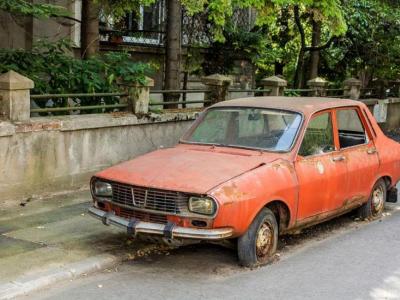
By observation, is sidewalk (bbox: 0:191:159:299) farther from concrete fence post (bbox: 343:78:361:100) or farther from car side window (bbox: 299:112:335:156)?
concrete fence post (bbox: 343:78:361:100)

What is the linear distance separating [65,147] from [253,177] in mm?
3825

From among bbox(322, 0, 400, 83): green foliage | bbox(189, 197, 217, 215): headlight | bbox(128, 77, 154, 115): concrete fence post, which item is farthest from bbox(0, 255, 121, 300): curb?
bbox(322, 0, 400, 83): green foliage

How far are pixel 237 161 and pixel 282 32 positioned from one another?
45.3 ft

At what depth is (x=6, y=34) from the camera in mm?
13273

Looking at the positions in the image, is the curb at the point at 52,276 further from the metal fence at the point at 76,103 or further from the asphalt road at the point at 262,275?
the metal fence at the point at 76,103

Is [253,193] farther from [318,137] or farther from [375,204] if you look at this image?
[375,204]

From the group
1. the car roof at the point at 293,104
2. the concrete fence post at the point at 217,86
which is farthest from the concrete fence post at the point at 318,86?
the car roof at the point at 293,104

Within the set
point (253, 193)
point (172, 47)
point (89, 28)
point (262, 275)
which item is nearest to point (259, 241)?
point (262, 275)

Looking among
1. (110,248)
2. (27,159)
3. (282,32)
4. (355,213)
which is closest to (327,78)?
(282,32)

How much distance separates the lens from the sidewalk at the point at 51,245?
5.48 m

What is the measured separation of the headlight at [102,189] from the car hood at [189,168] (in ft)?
0.28

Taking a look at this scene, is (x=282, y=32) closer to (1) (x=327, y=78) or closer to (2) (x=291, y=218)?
(1) (x=327, y=78)

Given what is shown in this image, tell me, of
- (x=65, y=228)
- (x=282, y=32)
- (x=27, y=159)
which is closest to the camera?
(x=65, y=228)

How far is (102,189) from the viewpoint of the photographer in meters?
6.31
